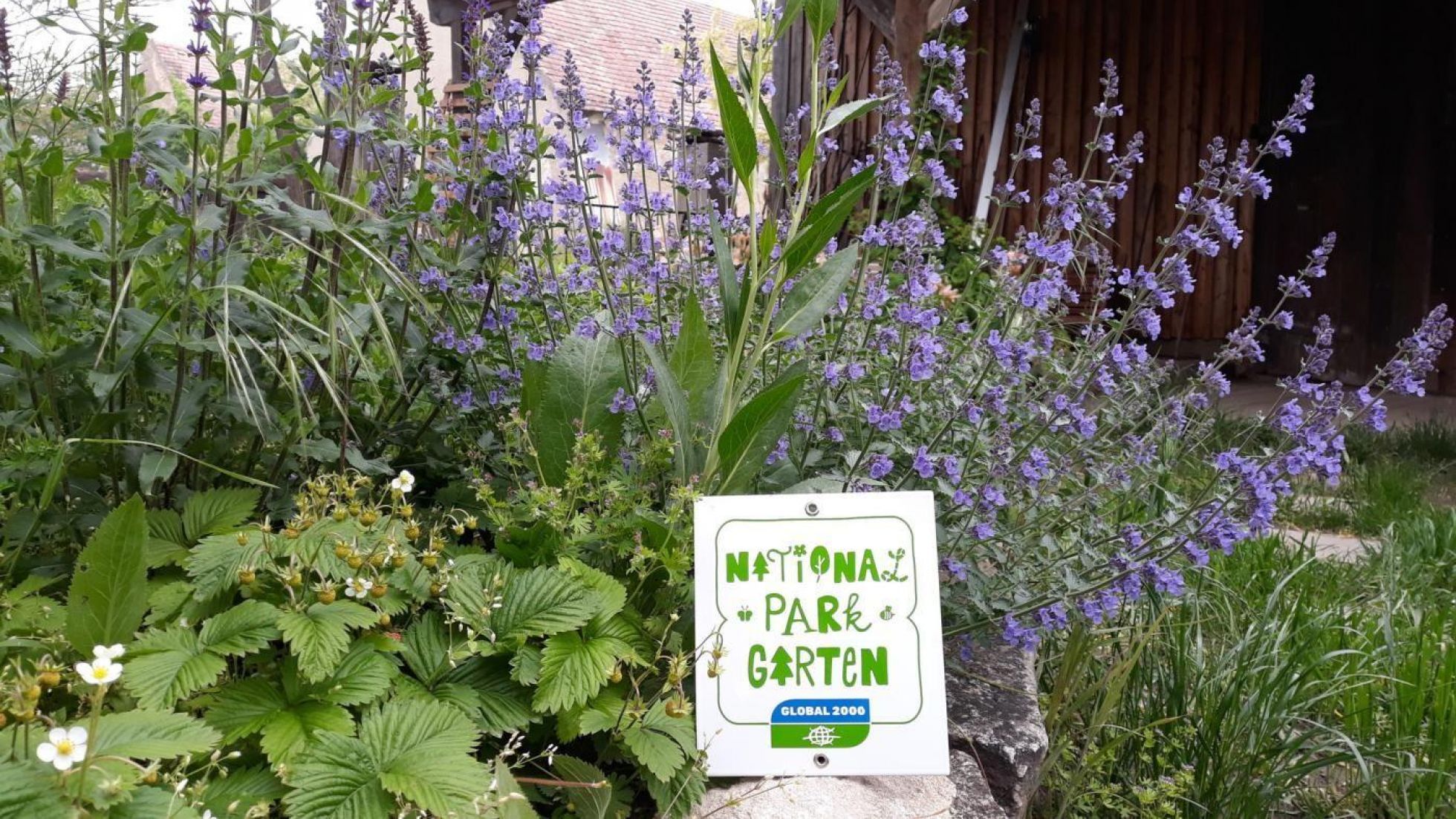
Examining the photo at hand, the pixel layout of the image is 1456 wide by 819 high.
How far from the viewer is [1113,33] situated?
7.25 meters

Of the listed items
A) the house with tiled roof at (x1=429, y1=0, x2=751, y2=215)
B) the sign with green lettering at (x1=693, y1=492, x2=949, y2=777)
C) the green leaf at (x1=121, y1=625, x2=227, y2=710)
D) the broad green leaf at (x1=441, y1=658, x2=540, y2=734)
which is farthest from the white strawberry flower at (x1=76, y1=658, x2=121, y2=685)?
the house with tiled roof at (x1=429, y1=0, x2=751, y2=215)

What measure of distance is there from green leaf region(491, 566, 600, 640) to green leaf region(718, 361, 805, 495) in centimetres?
29

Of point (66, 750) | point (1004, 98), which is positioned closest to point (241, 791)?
point (66, 750)

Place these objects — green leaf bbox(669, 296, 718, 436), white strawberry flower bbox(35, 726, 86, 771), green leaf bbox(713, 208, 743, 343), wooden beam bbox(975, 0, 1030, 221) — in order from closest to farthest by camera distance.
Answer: white strawberry flower bbox(35, 726, 86, 771), green leaf bbox(713, 208, 743, 343), green leaf bbox(669, 296, 718, 436), wooden beam bbox(975, 0, 1030, 221)

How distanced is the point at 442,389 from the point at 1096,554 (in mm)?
1158

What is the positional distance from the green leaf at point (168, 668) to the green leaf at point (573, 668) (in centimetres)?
36

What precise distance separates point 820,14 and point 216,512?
1118 millimetres

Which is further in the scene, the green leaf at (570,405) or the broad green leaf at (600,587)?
the green leaf at (570,405)

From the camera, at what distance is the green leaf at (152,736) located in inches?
→ 40.3

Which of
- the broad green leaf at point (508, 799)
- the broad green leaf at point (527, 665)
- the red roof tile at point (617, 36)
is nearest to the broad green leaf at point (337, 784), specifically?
the broad green leaf at point (508, 799)

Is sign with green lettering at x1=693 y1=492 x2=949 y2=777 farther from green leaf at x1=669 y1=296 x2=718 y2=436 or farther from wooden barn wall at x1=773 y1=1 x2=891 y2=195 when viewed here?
wooden barn wall at x1=773 y1=1 x2=891 y2=195

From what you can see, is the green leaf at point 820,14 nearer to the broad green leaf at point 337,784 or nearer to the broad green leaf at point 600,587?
the broad green leaf at point 600,587

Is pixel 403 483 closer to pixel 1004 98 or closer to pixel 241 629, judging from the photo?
pixel 241 629

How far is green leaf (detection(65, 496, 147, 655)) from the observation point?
128cm
